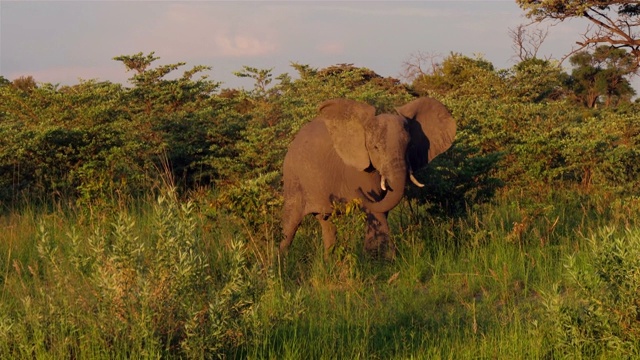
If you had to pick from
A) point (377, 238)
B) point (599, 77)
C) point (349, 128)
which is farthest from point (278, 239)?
point (599, 77)

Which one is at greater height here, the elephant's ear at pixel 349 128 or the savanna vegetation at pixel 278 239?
the elephant's ear at pixel 349 128

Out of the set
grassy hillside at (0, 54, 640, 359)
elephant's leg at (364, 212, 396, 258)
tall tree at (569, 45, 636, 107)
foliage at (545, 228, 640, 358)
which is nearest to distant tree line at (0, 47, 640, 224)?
grassy hillside at (0, 54, 640, 359)

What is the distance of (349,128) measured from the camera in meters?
7.46

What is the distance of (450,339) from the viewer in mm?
5121

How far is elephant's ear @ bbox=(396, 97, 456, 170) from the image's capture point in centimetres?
795

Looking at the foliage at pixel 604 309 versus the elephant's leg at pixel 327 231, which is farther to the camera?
the elephant's leg at pixel 327 231

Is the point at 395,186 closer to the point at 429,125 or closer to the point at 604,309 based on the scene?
the point at 429,125

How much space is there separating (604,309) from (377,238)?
2.68m

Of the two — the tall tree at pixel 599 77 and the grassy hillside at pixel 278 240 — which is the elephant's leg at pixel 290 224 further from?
the tall tree at pixel 599 77

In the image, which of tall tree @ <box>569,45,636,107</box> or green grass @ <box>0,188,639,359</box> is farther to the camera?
tall tree @ <box>569,45,636,107</box>

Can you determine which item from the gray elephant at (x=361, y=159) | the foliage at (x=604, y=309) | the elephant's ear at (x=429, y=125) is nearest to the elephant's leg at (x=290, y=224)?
the gray elephant at (x=361, y=159)

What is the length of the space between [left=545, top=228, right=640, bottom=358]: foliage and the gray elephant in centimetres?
232

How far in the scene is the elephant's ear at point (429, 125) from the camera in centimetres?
795

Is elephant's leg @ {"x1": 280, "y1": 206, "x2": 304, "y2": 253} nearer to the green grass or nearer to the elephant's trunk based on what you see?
the green grass
